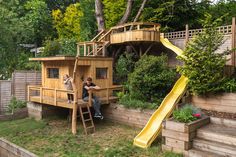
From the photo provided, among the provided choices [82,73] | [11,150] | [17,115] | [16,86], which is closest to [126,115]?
[82,73]

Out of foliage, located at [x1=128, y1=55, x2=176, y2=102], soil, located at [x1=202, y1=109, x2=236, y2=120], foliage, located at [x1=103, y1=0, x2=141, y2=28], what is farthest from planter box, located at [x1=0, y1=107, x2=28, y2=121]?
foliage, located at [x1=103, y1=0, x2=141, y2=28]

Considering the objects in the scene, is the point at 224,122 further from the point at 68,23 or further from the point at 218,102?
the point at 68,23

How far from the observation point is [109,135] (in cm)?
902

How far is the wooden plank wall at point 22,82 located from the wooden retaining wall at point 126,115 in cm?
449

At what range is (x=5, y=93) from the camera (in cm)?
1201

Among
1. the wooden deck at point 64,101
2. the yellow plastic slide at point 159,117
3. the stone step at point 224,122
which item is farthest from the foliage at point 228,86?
the wooden deck at point 64,101

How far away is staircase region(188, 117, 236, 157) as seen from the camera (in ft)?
20.3

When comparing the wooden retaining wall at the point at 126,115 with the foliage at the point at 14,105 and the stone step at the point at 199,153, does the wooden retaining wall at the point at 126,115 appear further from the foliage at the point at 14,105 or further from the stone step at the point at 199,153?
the foliage at the point at 14,105

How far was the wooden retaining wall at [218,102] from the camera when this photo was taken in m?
7.97

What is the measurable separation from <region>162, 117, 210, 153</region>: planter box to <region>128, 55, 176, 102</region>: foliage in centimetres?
263

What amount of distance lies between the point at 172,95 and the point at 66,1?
28.1 m

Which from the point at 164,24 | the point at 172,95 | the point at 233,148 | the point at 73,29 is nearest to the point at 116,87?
the point at 172,95

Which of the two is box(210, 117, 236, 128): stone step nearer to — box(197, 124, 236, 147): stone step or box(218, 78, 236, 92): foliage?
box(197, 124, 236, 147): stone step

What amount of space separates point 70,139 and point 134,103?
2884 millimetres
